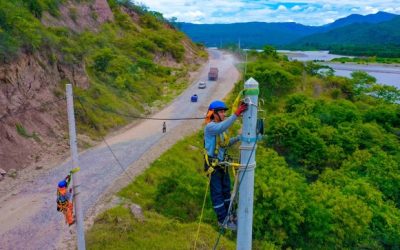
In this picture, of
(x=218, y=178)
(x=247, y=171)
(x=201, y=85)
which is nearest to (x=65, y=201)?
(x=218, y=178)

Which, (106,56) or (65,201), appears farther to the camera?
(106,56)

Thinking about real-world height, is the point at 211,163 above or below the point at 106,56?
below

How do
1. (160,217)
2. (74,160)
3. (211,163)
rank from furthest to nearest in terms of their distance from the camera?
(160,217) < (74,160) < (211,163)

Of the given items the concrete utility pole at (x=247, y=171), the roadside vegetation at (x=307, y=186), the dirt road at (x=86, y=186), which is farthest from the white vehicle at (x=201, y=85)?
the concrete utility pole at (x=247, y=171)

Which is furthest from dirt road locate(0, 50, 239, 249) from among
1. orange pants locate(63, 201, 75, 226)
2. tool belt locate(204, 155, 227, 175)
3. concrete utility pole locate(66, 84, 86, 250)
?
tool belt locate(204, 155, 227, 175)

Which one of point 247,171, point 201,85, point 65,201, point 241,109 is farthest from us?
point 201,85

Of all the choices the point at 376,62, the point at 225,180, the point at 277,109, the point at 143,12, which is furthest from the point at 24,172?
the point at 376,62

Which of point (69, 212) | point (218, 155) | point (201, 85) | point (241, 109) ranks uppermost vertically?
point (241, 109)

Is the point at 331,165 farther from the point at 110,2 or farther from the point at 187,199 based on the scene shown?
the point at 110,2

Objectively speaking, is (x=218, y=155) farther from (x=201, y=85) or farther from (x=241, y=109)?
(x=201, y=85)
